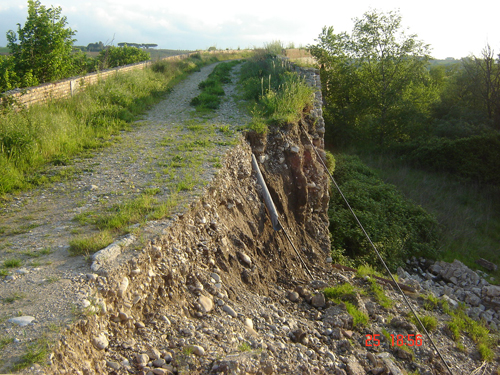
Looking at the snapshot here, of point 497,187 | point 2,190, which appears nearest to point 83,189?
point 2,190

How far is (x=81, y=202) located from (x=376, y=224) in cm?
806

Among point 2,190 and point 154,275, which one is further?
point 2,190

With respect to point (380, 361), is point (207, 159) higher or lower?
higher

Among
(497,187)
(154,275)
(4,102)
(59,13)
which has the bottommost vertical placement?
(497,187)

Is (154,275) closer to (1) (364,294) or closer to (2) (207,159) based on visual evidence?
(2) (207,159)

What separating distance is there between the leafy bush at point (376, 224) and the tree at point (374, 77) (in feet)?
23.8

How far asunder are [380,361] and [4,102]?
26.7 ft

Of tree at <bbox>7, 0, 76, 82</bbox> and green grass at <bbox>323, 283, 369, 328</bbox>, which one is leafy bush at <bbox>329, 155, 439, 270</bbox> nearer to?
green grass at <bbox>323, 283, 369, 328</bbox>

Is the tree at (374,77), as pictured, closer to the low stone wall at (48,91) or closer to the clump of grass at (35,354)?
the low stone wall at (48,91)

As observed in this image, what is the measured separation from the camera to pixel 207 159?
653 cm

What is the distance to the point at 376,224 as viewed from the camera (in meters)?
10.4

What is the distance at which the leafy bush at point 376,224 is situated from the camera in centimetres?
888

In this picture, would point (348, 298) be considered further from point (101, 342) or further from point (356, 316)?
point (101, 342)
